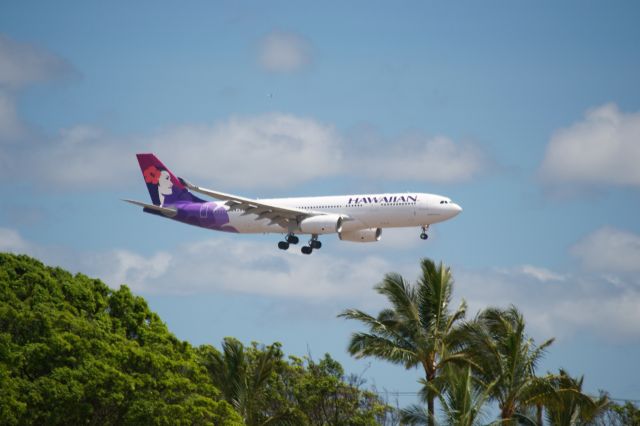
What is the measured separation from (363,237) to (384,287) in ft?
114

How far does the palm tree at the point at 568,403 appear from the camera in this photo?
134 feet

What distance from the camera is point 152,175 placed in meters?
89.9

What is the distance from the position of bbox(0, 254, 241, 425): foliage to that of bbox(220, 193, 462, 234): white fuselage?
2804cm

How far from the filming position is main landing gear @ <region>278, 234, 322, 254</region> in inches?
3089

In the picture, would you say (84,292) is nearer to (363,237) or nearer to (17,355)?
(17,355)

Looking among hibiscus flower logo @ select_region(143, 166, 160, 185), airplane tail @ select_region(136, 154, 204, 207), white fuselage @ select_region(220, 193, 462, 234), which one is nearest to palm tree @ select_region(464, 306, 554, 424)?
white fuselage @ select_region(220, 193, 462, 234)

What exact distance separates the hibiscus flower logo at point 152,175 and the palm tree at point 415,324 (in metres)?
48.5

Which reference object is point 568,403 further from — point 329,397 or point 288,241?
point 288,241

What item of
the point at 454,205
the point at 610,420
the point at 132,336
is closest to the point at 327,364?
the point at 132,336

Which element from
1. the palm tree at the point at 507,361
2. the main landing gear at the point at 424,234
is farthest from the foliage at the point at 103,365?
the main landing gear at the point at 424,234

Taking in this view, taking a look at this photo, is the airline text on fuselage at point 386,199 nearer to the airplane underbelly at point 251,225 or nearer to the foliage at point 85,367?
the airplane underbelly at point 251,225

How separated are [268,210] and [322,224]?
4.65m

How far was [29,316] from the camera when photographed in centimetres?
4359

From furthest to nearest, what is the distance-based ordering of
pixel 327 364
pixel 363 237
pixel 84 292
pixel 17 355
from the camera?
pixel 363 237
pixel 327 364
pixel 84 292
pixel 17 355
